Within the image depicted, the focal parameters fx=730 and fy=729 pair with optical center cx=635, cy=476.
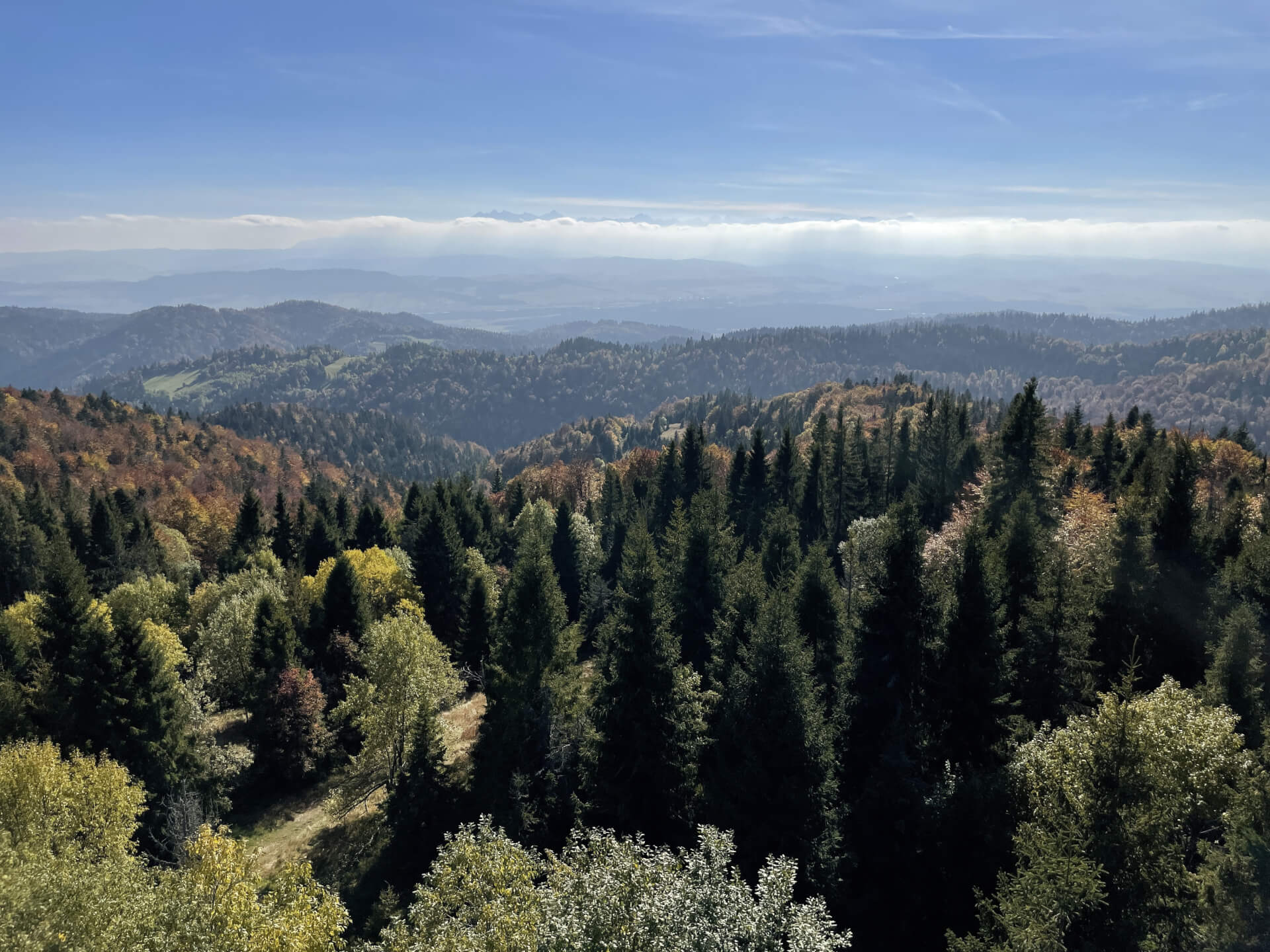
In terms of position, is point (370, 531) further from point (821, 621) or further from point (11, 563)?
point (821, 621)

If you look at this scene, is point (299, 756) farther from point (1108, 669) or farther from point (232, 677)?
point (1108, 669)

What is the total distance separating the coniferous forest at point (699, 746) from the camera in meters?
19.3

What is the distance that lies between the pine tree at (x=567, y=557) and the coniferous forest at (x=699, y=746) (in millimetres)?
11483

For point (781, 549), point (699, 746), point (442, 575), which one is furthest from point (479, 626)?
point (699, 746)

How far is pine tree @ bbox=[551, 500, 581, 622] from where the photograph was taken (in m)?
77.1

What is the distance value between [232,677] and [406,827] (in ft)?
87.8

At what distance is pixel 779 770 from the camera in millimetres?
27641

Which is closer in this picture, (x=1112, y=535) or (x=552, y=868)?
(x=552, y=868)

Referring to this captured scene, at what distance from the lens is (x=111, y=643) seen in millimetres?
42031

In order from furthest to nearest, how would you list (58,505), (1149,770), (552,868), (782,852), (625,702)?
(58,505), (625,702), (782,852), (552,868), (1149,770)

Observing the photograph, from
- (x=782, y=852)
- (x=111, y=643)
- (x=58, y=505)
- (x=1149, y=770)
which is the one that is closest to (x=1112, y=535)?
(x=1149, y=770)

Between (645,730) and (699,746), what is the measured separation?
2.49m

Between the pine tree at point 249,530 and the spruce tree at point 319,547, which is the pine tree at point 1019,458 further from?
the pine tree at point 249,530

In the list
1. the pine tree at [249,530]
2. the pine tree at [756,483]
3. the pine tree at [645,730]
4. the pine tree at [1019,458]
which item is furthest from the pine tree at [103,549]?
the pine tree at [1019,458]
